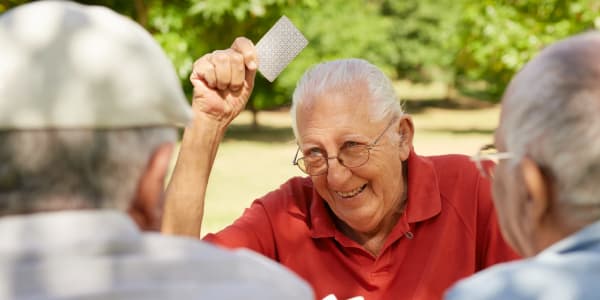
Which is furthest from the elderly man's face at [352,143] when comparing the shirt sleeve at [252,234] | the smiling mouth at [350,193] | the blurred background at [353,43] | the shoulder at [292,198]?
the blurred background at [353,43]

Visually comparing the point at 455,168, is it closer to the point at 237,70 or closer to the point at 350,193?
the point at 350,193

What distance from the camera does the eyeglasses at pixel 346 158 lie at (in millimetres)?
3411

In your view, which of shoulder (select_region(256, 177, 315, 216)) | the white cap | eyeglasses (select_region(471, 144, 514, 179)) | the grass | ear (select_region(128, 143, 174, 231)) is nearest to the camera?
the white cap

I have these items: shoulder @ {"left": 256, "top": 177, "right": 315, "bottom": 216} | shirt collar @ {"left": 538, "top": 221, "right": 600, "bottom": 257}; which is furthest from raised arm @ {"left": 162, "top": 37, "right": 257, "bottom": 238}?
shirt collar @ {"left": 538, "top": 221, "right": 600, "bottom": 257}

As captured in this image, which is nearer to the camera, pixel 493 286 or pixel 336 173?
pixel 493 286

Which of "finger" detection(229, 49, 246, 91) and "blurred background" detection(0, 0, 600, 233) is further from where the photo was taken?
"blurred background" detection(0, 0, 600, 233)

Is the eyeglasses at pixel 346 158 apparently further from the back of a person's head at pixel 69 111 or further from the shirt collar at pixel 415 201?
the back of a person's head at pixel 69 111

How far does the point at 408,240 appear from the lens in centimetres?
335

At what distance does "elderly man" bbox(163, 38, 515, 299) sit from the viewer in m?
3.29

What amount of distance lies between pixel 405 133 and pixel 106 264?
229 centimetres

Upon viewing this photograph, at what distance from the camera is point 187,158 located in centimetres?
331

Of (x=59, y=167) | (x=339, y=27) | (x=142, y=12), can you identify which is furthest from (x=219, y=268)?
(x=339, y=27)

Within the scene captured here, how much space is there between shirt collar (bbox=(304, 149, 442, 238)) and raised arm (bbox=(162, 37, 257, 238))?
1.57ft

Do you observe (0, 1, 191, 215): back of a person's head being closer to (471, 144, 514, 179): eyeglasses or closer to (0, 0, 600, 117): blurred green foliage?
(471, 144, 514, 179): eyeglasses
